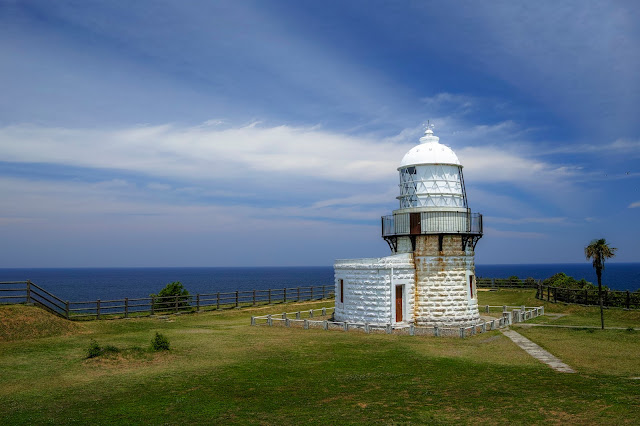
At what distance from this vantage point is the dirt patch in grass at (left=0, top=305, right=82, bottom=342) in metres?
21.7

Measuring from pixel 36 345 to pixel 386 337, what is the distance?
15206 mm

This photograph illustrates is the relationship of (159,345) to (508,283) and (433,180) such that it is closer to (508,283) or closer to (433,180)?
(433,180)

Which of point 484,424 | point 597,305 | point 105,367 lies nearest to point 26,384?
point 105,367

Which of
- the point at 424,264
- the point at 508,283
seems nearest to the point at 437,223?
the point at 424,264

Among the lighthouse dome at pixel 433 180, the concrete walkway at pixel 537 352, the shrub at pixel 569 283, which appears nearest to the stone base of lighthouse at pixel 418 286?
the lighthouse dome at pixel 433 180

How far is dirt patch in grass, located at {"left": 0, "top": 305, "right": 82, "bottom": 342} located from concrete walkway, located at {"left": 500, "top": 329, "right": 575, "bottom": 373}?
67.6ft

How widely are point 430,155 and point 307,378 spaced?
17.2m

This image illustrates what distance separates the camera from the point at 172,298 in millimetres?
34531

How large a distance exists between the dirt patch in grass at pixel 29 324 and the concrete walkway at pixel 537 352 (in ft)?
67.6

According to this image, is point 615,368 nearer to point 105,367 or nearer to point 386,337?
point 386,337

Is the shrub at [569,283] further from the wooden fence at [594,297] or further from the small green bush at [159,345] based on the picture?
the small green bush at [159,345]

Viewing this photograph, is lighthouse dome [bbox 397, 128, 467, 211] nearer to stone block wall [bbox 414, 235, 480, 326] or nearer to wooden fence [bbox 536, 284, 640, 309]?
stone block wall [bbox 414, 235, 480, 326]

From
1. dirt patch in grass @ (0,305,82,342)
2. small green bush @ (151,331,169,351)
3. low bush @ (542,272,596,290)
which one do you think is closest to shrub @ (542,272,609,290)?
low bush @ (542,272,596,290)

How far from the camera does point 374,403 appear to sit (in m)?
12.7
